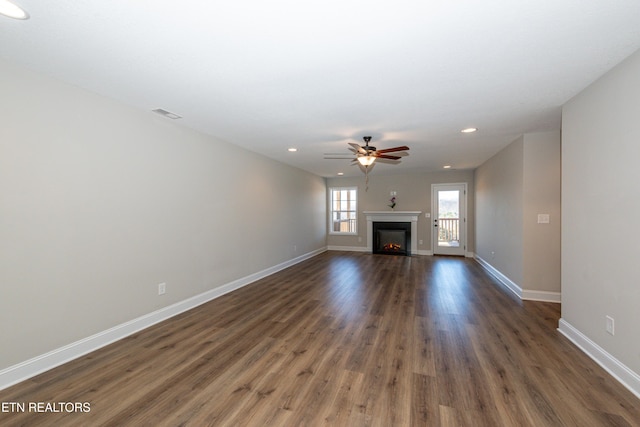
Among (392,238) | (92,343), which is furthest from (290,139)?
(392,238)

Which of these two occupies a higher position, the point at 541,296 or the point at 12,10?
the point at 12,10

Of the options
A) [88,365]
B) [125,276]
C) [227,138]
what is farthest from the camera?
[227,138]

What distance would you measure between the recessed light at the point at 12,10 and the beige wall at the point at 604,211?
3991 millimetres

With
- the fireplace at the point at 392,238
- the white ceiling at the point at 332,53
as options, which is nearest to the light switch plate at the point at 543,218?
the white ceiling at the point at 332,53

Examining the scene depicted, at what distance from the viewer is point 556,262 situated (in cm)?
386

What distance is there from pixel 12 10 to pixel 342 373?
3.19 meters

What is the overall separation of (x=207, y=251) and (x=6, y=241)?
82.7 inches

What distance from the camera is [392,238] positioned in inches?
325

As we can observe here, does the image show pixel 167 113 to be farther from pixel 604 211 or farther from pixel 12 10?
pixel 604 211

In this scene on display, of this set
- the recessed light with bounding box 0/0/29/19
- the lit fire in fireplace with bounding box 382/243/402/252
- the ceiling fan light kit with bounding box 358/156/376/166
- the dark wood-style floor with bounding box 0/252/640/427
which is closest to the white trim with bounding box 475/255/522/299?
the dark wood-style floor with bounding box 0/252/640/427

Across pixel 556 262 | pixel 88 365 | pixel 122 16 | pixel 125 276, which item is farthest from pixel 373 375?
pixel 556 262

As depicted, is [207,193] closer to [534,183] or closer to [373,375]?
[373,375]

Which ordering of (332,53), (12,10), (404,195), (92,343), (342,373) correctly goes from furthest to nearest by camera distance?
Answer: (404,195), (92,343), (342,373), (332,53), (12,10)

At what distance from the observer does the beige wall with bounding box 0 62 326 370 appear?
2.09m
